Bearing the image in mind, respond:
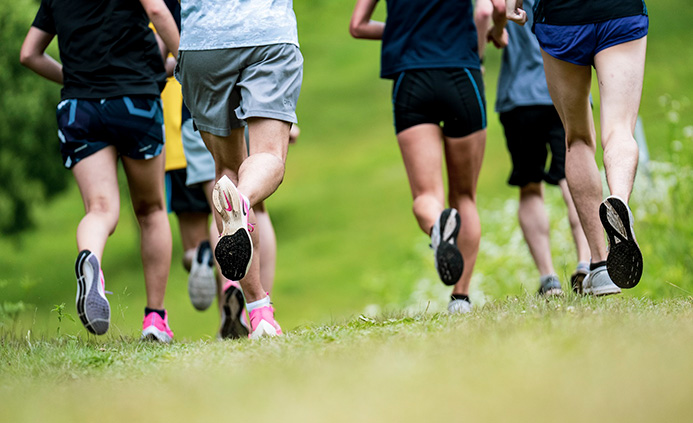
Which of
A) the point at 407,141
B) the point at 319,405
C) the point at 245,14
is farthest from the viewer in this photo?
the point at 407,141

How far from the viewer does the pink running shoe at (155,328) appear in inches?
186

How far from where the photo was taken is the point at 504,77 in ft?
19.4

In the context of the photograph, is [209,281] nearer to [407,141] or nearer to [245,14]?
[407,141]

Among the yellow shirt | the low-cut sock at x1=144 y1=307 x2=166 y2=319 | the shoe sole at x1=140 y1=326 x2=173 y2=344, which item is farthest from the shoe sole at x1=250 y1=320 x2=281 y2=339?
the yellow shirt

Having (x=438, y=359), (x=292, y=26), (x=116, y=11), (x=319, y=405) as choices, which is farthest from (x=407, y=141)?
(x=319, y=405)

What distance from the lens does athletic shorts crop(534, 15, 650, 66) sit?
378cm

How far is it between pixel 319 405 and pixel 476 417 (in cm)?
41

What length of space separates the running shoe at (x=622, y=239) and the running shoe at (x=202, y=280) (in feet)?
10.3

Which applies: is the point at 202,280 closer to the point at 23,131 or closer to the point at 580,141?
the point at 580,141

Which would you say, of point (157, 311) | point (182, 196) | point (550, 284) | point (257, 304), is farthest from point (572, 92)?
point (182, 196)

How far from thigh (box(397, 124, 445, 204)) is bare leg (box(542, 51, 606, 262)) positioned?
2.75 ft

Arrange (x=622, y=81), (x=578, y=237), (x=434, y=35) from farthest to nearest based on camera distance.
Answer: (x=578, y=237)
(x=434, y=35)
(x=622, y=81)

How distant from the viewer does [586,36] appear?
386 cm

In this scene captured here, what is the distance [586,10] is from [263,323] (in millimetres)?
1974
